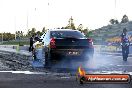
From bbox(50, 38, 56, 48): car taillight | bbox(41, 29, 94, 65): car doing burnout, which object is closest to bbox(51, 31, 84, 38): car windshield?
bbox(41, 29, 94, 65): car doing burnout

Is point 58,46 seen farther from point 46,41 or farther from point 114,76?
point 114,76

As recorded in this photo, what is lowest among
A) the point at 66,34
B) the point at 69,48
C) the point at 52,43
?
the point at 69,48

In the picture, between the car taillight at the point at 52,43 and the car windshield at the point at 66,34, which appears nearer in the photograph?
the car taillight at the point at 52,43

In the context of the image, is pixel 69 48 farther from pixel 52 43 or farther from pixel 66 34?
pixel 66 34

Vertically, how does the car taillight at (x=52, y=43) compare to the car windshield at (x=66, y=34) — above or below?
below

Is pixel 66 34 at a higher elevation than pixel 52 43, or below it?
higher

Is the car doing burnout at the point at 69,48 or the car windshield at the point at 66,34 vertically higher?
the car windshield at the point at 66,34

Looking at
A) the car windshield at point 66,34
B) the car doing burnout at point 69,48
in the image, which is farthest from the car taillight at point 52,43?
the car windshield at point 66,34

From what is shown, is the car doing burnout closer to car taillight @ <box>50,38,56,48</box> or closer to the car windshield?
car taillight @ <box>50,38,56,48</box>

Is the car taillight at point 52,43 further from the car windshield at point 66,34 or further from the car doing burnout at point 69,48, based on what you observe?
the car windshield at point 66,34

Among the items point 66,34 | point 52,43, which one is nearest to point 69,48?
point 52,43

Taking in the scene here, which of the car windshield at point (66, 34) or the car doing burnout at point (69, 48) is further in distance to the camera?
the car windshield at point (66, 34)

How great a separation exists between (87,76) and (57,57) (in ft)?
28.6

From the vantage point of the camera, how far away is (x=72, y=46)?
14.0m
